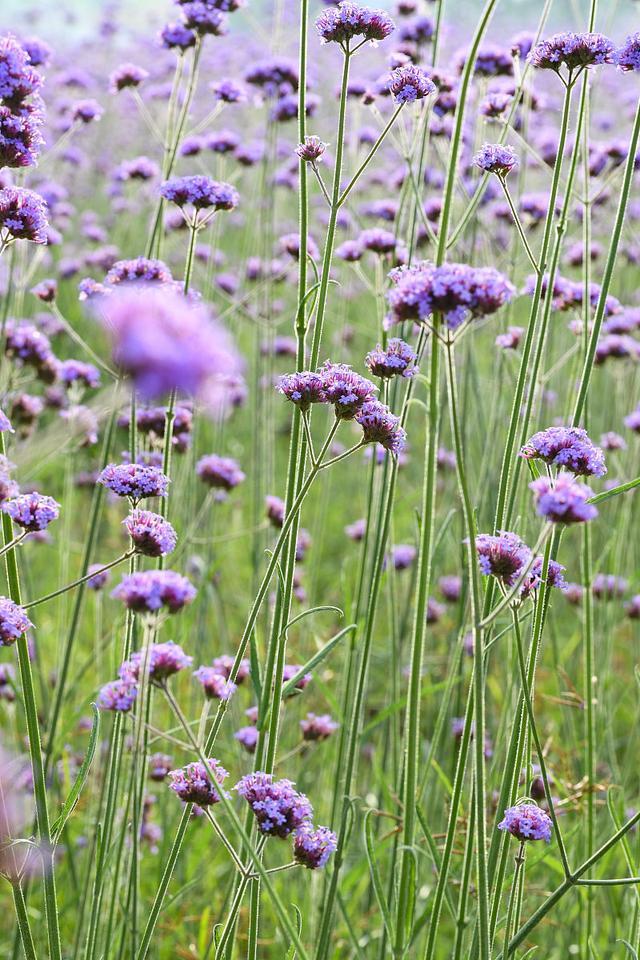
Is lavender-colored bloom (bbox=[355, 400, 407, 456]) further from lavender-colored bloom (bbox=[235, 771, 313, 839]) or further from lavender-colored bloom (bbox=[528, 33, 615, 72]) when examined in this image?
lavender-colored bloom (bbox=[528, 33, 615, 72])

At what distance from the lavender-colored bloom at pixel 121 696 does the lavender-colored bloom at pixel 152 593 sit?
0.21 meters

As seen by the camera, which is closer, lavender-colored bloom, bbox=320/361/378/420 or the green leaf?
the green leaf

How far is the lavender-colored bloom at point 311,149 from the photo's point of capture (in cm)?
136

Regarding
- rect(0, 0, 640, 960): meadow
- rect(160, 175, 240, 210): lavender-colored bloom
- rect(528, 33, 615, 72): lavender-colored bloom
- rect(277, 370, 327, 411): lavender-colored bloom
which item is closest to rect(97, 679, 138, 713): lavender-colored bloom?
rect(0, 0, 640, 960): meadow

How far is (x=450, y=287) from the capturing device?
0.98 metres

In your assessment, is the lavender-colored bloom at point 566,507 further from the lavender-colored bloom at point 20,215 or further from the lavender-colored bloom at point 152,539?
the lavender-colored bloom at point 20,215

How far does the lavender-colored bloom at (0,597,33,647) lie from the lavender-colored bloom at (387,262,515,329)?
52 cm

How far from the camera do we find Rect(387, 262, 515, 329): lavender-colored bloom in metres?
0.97

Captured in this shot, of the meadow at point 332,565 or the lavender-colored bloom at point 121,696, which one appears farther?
the lavender-colored bloom at point 121,696


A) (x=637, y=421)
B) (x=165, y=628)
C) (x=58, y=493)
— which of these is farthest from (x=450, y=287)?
(x=58, y=493)

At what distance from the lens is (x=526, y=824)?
1.24 meters

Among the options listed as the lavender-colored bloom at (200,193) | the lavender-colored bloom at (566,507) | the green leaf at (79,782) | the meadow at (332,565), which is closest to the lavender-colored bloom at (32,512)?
the meadow at (332,565)

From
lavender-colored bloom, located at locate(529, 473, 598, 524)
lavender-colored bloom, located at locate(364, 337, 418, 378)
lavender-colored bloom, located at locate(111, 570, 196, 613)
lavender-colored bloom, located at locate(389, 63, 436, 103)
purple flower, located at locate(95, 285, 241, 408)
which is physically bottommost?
lavender-colored bloom, located at locate(111, 570, 196, 613)

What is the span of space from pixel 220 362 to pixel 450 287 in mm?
546
